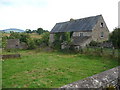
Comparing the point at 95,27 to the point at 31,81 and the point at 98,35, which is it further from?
the point at 31,81

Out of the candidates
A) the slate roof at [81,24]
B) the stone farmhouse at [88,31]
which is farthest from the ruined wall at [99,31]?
the slate roof at [81,24]

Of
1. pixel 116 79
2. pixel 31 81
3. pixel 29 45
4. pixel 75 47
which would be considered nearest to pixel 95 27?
pixel 75 47

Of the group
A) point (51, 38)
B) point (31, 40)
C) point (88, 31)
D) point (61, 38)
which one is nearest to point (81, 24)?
point (88, 31)

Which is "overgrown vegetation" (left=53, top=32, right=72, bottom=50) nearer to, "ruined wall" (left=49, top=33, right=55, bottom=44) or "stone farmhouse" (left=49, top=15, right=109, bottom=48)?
"stone farmhouse" (left=49, top=15, right=109, bottom=48)

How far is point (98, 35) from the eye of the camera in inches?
1271

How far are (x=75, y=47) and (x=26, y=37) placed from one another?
23.4m

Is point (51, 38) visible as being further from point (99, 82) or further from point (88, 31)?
point (99, 82)

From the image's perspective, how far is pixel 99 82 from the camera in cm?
404

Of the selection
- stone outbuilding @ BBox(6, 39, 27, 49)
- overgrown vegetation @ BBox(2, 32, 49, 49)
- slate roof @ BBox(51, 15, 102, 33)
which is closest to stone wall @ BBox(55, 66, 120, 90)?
slate roof @ BBox(51, 15, 102, 33)

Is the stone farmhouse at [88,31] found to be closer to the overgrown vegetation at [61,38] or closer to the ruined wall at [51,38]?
the overgrown vegetation at [61,38]

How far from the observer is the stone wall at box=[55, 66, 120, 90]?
359 centimetres

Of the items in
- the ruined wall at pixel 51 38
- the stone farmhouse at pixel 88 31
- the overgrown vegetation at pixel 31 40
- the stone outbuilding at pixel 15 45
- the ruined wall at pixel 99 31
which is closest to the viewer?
the stone farmhouse at pixel 88 31

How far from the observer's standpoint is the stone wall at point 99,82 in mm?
3590

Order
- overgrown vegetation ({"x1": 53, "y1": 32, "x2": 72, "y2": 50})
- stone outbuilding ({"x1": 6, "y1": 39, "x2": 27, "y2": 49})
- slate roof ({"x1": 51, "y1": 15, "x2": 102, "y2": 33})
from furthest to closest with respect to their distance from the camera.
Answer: stone outbuilding ({"x1": 6, "y1": 39, "x2": 27, "y2": 49}) < overgrown vegetation ({"x1": 53, "y1": 32, "x2": 72, "y2": 50}) < slate roof ({"x1": 51, "y1": 15, "x2": 102, "y2": 33})
